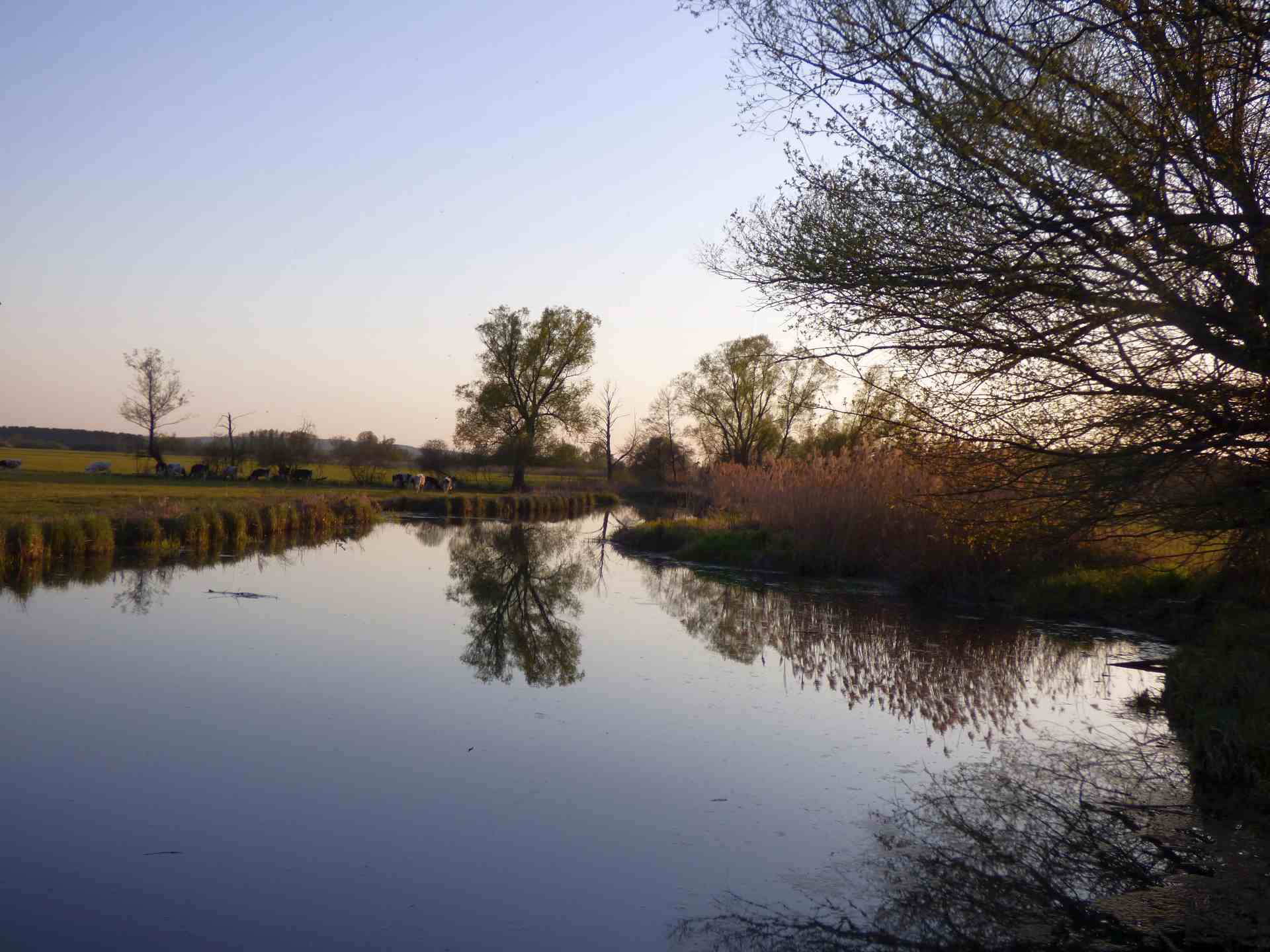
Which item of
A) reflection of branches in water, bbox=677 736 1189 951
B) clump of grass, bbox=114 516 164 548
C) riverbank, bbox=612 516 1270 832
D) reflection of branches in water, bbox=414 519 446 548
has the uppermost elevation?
clump of grass, bbox=114 516 164 548

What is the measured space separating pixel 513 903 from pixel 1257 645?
5572 mm

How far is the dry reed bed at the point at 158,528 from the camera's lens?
1412 cm

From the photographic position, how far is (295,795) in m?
5.37

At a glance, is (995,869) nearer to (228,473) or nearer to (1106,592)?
(1106,592)

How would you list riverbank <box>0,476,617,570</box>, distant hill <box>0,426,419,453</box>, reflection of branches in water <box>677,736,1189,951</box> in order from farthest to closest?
distant hill <box>0,426,419,453</box> → riverbank <box>0,476,617,570</box> → reflection of branches in water <box>677,736,1189,951</box>

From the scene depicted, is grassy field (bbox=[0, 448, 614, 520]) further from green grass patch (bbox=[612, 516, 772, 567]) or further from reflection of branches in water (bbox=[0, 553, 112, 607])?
green grass patch (bbox=[612, 516, 772, 567])

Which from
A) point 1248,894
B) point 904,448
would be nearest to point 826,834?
point 1248,894

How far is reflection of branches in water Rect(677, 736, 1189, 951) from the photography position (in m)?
3.81

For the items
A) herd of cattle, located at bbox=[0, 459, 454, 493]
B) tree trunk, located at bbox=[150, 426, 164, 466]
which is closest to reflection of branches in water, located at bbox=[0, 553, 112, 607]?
herd of cattle, located at bbox=[0, 459, 454, 493]

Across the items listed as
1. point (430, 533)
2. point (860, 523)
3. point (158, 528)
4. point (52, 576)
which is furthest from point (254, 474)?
point (860, 523)

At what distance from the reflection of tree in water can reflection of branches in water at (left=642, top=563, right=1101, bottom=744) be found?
1.56 metres

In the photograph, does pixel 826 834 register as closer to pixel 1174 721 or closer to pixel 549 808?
pixel 549 808

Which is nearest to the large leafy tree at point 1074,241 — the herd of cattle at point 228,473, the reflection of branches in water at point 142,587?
the reflection of branches in water at point 142,587

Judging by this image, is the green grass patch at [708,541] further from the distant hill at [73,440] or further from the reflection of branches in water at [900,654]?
the distant hill at [73,440]
